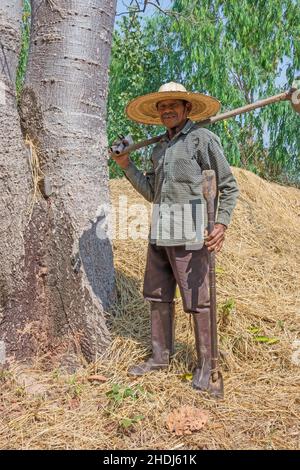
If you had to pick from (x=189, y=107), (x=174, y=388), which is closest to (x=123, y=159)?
(x=189, y=107)

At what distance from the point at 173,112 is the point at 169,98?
0.27ft

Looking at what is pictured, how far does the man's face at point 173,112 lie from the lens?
324cm

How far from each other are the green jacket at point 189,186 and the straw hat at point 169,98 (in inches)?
6.9

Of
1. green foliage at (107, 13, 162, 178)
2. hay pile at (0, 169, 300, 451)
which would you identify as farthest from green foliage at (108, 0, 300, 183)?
hay pile at (0, 169, 300, 451)

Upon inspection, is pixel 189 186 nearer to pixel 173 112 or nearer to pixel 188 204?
pixel 188 204

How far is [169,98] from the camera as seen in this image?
127 inches

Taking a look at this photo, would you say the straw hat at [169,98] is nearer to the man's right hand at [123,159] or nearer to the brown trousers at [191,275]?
the man's right hand at [123,159]

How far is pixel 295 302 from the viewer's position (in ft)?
14.3

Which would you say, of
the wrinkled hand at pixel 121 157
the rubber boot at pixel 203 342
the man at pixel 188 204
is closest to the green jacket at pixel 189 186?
the man at pixel 188 204

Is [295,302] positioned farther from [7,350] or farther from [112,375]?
[7,350]
